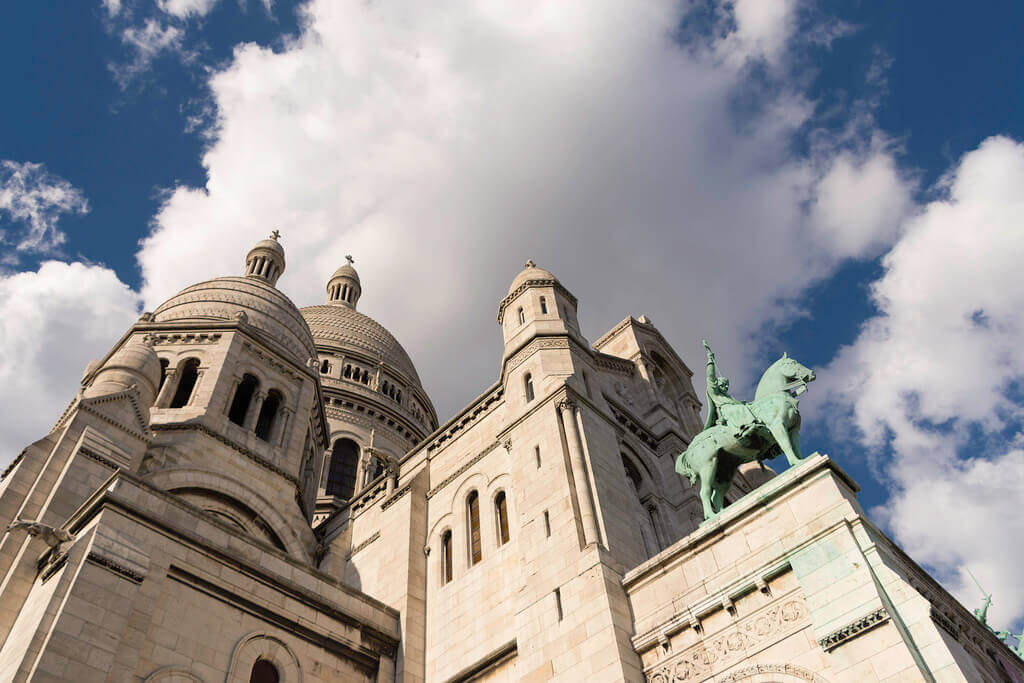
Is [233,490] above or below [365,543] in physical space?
above

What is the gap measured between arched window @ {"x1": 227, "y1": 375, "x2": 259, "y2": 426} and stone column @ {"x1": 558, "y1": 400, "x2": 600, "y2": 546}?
1379 cm

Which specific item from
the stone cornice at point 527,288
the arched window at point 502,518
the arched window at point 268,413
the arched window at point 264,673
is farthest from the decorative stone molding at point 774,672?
the arched window at point 268,413

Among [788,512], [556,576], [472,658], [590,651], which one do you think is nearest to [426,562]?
[472,658]

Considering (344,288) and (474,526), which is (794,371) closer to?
(474,526)

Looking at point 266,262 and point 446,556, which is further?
point 266,262

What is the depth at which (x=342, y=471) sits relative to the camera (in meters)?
41.8

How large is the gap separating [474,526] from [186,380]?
13097 mm

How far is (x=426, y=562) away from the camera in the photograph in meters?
→ 22.2

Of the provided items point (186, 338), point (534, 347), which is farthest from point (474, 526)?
point (186, 338)

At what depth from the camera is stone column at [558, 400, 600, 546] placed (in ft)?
57.0

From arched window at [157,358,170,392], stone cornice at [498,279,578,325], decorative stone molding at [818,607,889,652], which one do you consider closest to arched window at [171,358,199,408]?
arched window at [157,358,170,392]

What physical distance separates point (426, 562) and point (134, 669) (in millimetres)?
9255

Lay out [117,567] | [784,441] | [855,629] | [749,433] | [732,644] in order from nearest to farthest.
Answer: [855,629] → [732,644] → [117,567] → [784,441] → [749,433]

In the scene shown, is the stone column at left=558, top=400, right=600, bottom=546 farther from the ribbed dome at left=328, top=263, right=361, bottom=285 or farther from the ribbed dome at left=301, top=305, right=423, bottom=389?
the ribbed dome at left=328, top=263, right=361, bottom=285
